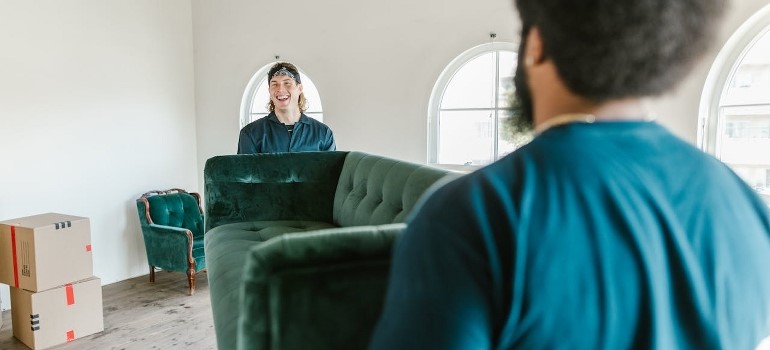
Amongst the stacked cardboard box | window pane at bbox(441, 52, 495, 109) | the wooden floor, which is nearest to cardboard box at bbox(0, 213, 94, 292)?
the stacked cardboard box

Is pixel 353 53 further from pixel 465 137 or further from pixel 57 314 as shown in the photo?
pixel 57 314

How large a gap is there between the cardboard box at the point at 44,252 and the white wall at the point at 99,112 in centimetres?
93

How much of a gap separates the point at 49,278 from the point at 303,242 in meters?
3.25

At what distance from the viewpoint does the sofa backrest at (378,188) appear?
188 cm

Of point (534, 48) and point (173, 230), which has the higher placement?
point (534, 48)

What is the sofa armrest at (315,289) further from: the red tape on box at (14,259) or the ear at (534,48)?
the red tape on box at (14,259)

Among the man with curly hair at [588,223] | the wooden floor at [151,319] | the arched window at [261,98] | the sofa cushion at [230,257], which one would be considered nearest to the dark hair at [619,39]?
the man with curly hair at [588,223]

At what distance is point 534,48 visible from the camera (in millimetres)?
630

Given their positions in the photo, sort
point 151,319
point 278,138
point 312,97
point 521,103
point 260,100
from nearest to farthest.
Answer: point 521,103
point 278,138
point 151,319
point 312,97
point 260,100

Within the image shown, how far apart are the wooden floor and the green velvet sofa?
1.19 metres

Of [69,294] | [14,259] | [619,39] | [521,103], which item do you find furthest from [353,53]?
[619,39]

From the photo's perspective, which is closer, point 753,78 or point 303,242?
point 303,242

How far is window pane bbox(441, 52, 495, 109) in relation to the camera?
436 cm

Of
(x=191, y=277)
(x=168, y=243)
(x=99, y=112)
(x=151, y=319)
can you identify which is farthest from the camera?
(x=99, y=112)
